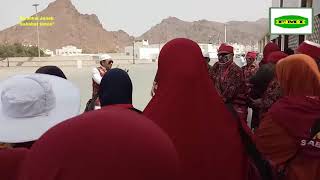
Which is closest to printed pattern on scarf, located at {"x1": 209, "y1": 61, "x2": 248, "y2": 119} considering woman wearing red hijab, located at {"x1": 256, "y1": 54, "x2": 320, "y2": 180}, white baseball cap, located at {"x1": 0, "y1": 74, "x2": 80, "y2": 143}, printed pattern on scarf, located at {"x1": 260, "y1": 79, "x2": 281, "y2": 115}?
printed pattern on scarf, located at {"x1": 260, "y1": 79, "x2": 281, "y2": 115}

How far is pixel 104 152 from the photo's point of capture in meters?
0.87

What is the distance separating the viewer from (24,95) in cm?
172

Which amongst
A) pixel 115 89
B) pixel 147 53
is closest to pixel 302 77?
pixel 115 89

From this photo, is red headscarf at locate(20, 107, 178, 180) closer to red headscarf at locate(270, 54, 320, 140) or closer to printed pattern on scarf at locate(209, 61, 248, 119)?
red headscarf at locate(270, 54, 320, 140)

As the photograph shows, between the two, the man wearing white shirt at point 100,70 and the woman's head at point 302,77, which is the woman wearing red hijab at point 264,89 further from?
the man wearing white shirt at point 100,70

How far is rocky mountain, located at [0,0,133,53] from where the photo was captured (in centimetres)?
13438

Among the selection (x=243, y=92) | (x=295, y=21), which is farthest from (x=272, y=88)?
(x=295, y=21)

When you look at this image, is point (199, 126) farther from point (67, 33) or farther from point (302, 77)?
point (67, 33)

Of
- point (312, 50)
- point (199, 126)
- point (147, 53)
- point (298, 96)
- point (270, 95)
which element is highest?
point (312, 50)

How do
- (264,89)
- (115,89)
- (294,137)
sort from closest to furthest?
1. (294,137)
2. (115,89)
3. (264,89)

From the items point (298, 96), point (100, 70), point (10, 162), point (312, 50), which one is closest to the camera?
point (10, 162)

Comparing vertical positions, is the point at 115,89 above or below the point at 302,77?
below

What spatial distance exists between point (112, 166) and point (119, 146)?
4cm

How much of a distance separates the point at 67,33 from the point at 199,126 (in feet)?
462
